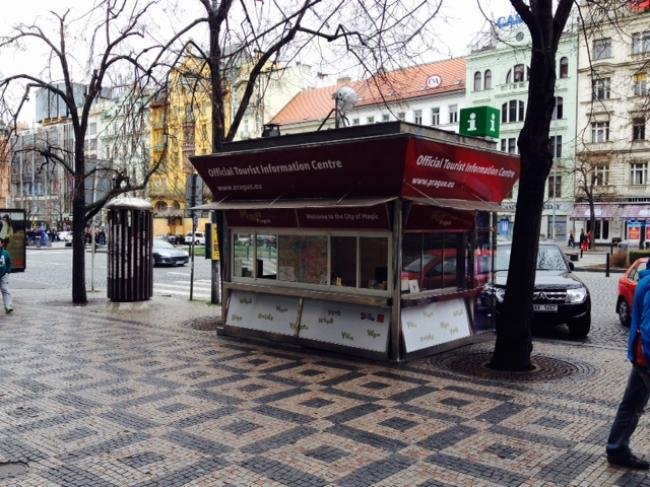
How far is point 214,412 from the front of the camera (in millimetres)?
6496

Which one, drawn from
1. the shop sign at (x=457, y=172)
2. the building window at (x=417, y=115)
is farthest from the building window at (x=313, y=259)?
the building window at (x=417, y=115)

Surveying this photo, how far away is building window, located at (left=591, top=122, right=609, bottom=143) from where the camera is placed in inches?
1992

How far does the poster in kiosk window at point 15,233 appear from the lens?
18719 mm

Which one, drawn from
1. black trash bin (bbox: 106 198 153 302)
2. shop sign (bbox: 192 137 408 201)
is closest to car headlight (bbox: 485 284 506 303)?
shop sign (bbox: 192 137 408 201)

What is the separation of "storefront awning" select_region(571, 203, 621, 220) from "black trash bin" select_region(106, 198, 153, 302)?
42.4 metres

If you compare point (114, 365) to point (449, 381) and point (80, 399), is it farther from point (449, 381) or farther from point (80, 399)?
point (449, 381)

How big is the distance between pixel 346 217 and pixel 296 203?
758 mm

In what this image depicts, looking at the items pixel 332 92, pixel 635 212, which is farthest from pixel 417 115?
pixel 635 212

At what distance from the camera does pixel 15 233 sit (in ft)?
62.3

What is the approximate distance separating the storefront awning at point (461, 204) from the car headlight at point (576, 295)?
2.17 metres

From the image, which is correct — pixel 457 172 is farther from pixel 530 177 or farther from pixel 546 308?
pixel 546 308

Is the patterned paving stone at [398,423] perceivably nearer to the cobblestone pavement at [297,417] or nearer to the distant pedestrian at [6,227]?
the cobblestone pavement at [297,417]

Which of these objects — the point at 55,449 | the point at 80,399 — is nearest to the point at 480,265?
the point at 80,399

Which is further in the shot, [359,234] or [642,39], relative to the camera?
[642,39]
